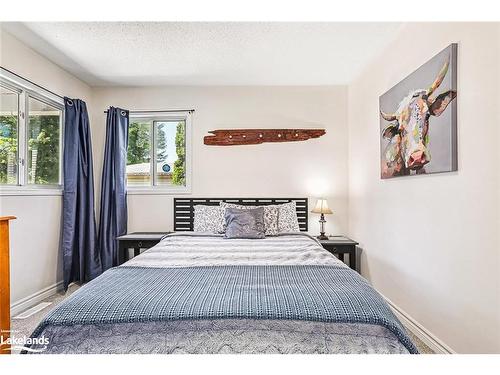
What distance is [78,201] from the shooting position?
3520 millimetres

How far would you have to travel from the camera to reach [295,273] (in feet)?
6.19

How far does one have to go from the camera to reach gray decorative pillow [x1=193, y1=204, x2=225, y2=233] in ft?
11.5

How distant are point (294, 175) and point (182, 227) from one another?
Answer: 5.26 feet

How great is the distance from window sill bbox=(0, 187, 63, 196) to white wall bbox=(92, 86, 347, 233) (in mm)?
776

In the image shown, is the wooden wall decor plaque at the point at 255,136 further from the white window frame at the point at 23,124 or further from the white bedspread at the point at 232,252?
the white window frame at the point at 23,124

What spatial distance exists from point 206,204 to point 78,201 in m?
1.48

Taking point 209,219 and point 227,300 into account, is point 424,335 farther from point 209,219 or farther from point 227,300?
point 209,219

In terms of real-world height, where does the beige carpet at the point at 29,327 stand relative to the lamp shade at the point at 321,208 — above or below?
below

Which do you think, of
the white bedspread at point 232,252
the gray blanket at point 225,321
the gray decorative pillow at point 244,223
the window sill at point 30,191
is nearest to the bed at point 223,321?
the gray blanket at point 225,321

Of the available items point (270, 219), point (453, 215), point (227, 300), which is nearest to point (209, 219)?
Answer: point (270, 219)

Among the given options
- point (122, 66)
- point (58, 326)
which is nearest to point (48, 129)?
point (122, 66)

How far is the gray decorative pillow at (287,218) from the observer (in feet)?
11.5

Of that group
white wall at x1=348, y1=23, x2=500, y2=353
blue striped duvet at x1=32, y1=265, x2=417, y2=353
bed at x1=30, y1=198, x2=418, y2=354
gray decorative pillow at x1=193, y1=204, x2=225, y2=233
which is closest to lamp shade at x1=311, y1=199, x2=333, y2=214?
white wall at x1=348, y1=23, x2=500, y2=353

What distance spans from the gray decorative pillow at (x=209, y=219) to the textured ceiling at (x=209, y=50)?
159 cm
